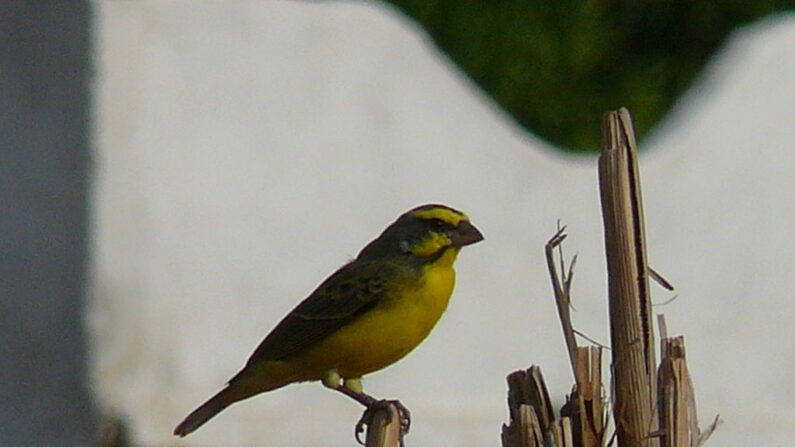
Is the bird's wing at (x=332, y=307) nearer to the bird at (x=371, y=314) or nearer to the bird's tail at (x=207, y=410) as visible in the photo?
the bird at (x=371, y=314)

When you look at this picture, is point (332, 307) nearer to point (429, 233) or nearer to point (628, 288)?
point (429, 233)

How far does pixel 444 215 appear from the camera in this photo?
3605 mm

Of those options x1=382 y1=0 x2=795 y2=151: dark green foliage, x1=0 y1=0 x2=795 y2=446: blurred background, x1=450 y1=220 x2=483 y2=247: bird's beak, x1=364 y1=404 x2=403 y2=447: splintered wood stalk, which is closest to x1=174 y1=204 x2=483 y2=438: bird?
x1=450 y1=220 x2=483 y2=247: bird's beak

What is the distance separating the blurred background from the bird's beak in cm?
162

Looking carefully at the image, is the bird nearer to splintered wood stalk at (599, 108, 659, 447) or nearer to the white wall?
the white wall

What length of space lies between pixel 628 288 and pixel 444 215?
1.62 m

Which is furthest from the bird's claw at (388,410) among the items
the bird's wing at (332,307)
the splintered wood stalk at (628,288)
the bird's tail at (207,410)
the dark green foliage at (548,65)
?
the dark green foliage at (548,65)

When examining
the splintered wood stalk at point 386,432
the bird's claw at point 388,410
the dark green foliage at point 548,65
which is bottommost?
the splintered wood stalk at point 386,432

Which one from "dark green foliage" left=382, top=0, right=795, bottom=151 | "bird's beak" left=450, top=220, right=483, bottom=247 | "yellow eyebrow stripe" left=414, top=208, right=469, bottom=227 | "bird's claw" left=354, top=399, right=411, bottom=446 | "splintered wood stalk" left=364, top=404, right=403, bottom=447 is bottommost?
"splintered wood stalk" left=364, top=404, right=403, bottom=447

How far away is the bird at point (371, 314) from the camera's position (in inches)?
141

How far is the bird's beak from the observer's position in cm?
359

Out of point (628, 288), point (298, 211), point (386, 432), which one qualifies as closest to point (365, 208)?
point (298, 211)

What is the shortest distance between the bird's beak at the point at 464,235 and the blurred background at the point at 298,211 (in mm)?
1617

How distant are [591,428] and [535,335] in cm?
382
